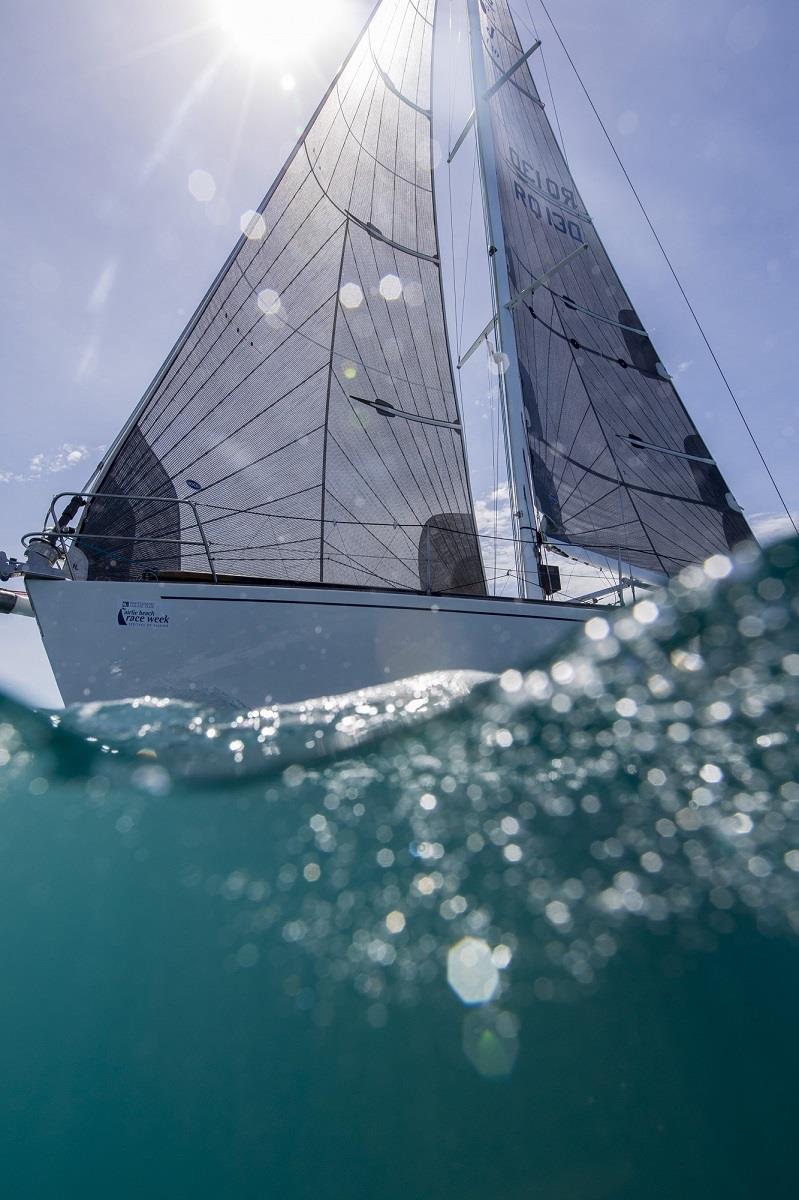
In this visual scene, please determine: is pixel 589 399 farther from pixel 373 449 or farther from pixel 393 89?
pixel 393 89

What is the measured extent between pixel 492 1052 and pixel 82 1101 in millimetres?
880

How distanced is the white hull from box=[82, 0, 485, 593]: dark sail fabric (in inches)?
24.4

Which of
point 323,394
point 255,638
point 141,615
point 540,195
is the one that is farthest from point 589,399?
point 141,615

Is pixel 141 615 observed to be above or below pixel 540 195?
below

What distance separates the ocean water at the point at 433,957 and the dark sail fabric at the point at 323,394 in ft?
10.1

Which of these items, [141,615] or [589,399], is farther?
[589,399]

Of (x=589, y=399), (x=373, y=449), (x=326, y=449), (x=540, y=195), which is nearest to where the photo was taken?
(x=326, y=449)

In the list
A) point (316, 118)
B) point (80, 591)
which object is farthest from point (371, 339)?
point (80, 591)

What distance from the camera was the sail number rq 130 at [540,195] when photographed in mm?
9445

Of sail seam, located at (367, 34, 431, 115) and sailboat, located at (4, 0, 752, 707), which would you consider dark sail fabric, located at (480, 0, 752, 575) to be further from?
sail seam, located at (367, 34, 431, 115)

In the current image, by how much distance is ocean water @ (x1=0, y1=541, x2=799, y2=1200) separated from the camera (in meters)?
1.19

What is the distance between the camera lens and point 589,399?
8.74 m

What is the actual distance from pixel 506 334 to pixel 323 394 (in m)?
2.91

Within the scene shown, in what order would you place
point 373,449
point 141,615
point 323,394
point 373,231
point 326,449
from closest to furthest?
1. point 141,615
2. point 326,449
3. point 323,394
4. point 373,449
5. point 373,231
